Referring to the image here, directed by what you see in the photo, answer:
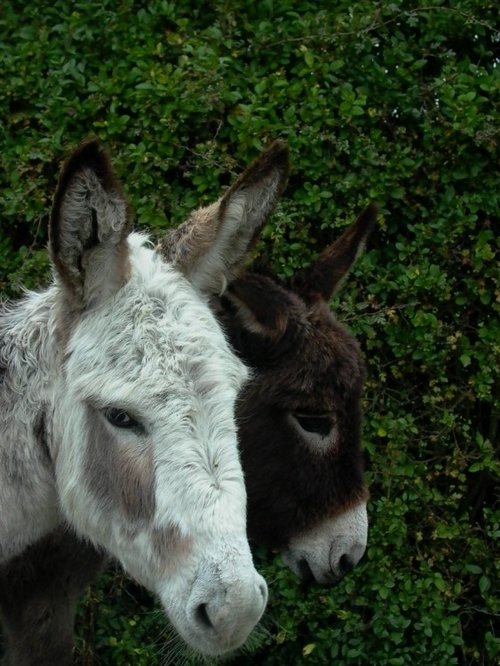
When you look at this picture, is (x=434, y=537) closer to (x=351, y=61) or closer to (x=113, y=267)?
(x=351, y=61)

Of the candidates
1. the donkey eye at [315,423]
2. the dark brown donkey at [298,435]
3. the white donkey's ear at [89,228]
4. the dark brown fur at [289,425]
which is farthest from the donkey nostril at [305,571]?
the white donkey's ear at [89,228]

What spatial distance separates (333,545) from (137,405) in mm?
1481

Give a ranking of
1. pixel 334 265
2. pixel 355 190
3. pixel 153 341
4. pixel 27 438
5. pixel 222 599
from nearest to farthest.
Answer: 1. pixel 222 599
2. pixel 153 341
3. pixel 27 438
4. pixel 334 265
5. pixel 355 190

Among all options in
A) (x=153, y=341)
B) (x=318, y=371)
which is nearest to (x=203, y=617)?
(x=153, y=341)

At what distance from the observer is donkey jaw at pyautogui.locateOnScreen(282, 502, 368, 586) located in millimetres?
4133

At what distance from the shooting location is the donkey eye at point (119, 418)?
298cm

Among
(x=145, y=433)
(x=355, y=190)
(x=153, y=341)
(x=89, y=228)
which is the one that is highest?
(x=89, y=228)

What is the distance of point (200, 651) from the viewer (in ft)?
9.52

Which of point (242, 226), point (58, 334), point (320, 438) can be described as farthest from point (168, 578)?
point (320, 438)

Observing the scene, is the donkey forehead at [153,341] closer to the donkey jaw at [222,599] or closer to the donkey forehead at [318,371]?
the donkey jaw at [222,599]

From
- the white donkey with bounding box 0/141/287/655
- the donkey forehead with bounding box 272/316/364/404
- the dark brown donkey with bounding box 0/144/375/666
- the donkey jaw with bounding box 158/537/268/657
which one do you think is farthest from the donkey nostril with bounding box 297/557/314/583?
the donkey jaw with bounding box 158/537/268/657

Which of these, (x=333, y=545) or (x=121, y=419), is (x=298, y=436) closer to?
(x=333, y=545)

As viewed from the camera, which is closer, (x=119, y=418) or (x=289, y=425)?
(x=119, y=418)

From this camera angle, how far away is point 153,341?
3.04 m
